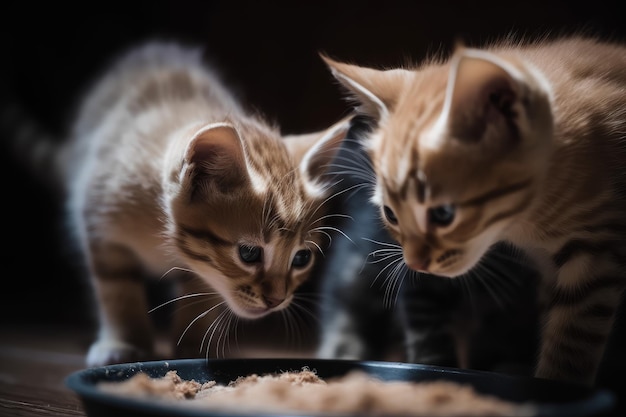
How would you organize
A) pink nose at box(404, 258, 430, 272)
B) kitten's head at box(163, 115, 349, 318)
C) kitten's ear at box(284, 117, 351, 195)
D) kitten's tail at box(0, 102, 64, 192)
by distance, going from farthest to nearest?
kitten's tail at box(0, 102, 64, 192) → kitten's ear at box(284, 117, 351, 195) → kitten's head at box(163, 115, 349, 318) → pink nose at box(404, 258, 430, 272)

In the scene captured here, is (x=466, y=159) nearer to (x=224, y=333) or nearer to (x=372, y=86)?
(x=372, y=86)

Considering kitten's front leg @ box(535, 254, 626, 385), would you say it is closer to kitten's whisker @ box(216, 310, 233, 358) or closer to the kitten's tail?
kitten's whisker @ box(216, 310, 233, 358)

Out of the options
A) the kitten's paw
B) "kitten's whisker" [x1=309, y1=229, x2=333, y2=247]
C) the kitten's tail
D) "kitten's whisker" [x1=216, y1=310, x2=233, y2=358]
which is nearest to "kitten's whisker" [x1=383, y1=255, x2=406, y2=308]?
"kitten's whisker" [x1=309, y1=229, x2=333, y2=247]

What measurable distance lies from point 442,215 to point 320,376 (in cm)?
34

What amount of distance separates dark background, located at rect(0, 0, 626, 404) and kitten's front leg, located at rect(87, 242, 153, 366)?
535mm

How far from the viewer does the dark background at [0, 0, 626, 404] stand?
65.6 inches

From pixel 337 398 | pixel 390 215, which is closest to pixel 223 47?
pixel 390 215

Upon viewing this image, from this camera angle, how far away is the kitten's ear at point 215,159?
1239 millimetres

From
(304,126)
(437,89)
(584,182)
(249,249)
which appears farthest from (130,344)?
(584,182)

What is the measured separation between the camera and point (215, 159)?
130cm

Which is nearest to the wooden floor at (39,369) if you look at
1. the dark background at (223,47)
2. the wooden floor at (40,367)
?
the wooden floor at (40,367)

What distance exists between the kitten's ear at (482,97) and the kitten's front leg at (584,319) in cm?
29

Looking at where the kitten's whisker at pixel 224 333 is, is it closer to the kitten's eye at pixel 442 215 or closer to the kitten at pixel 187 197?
the kitten at pixel 187 197

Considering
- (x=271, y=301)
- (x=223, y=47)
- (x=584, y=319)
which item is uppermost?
(x=223, y=47)
